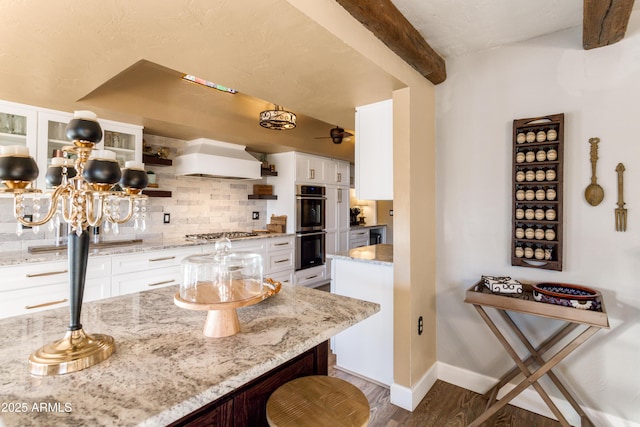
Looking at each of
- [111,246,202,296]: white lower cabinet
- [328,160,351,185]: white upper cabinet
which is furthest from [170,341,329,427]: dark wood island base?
[328,160,351,185]: white upper cabinet

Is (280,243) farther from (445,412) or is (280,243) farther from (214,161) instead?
(445,412)

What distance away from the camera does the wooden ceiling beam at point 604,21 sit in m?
1.44

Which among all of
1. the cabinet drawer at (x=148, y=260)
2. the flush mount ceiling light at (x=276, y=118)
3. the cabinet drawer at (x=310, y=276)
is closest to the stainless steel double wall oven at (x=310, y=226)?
the cabinet drawer at (x=310, y=276)

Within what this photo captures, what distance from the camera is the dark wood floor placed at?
193cm

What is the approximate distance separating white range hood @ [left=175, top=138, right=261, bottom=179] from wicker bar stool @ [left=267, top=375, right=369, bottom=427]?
2.99 m

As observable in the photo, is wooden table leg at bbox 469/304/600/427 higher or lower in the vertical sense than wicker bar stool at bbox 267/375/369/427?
lower

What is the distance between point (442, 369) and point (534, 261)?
1063 mm

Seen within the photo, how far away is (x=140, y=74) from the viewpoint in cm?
287

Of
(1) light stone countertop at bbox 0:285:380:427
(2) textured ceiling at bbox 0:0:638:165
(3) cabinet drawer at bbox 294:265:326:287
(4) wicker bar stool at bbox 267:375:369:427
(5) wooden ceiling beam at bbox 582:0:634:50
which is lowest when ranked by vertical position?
(3) cabinet drawer at bbox 294:265:326:287

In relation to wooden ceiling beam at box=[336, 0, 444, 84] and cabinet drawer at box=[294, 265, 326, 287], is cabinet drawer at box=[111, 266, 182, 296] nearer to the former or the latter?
cabinet drawer at box=[294, 265, 326, 287]

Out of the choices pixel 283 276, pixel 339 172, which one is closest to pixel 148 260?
pixel 283 276

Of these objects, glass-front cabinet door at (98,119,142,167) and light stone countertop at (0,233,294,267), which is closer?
light stone countertop at (0,233,294,267)

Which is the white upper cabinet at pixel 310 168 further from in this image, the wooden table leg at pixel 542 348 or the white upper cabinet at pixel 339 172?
the wooden table leg at pixel 542 348

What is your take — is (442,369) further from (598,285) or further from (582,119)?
(582,119)
